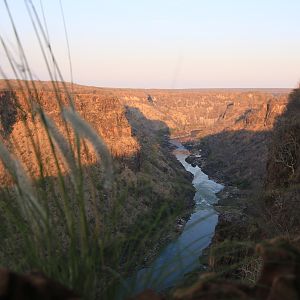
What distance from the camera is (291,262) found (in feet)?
5.30

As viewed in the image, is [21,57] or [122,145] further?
[122,145]

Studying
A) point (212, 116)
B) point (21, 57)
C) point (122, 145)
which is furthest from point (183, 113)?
point (21, 57)

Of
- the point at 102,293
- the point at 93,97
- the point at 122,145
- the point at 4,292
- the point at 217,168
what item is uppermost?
the point at 4,292

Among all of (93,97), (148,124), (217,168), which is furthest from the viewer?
(148,124)

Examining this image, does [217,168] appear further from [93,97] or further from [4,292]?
[4,292]

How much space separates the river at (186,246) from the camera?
1.65 meters

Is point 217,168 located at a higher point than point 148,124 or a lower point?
higher

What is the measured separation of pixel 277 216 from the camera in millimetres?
19219

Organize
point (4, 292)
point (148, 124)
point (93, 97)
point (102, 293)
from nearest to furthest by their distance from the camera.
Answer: point (4, 292) < point (102, 293) < point (93, 97) < point (148, 124)

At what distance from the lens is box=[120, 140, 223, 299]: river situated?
1655 mm

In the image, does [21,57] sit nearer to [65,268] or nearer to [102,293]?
[65,268]

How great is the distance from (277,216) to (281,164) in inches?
310

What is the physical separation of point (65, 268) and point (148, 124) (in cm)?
15324

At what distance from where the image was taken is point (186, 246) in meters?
1.69
